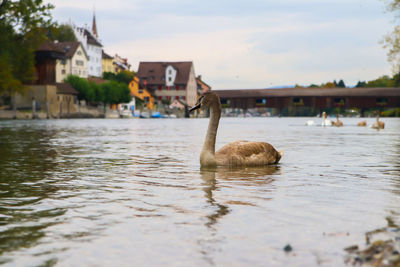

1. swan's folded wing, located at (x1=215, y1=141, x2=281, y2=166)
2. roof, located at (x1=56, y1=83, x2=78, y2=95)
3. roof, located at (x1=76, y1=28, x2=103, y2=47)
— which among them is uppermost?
roof, located at (x1=76, y1=28, x2=103, y2=47)

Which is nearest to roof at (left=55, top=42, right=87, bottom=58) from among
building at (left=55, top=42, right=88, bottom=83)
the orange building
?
building at (left=55, top=42, right=88, bottom=83)

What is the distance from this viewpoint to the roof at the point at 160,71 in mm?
146250

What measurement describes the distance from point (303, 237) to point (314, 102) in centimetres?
9967

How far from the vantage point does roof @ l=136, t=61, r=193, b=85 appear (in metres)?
146

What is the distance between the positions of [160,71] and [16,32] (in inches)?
3887

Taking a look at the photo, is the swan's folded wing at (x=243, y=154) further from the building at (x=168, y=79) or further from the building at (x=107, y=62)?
the building at (x=107, y=62)

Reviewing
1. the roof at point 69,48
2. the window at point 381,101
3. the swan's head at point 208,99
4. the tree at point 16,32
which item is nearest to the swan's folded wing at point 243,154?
the swan's head at point 208,99

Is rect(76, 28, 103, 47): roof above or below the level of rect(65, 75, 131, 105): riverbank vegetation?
above

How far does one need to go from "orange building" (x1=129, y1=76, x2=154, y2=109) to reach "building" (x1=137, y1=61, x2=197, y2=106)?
12.4 feet

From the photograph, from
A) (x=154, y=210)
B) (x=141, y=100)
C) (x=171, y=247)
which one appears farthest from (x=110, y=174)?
(x=141, y=100)

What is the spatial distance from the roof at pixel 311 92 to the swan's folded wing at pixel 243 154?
295 ft

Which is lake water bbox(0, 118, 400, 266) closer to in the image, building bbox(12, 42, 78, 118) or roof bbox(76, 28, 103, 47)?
building bbox(12, 42, 78, 118)

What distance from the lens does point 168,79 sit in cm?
14738

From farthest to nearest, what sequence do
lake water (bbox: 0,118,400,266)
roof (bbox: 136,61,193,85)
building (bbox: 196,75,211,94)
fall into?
1. building (bbox: 196,75,211,94)
2. roof (bbox: 136,61,193,85)
3. lake water (bbox: 0,118,400,266)
